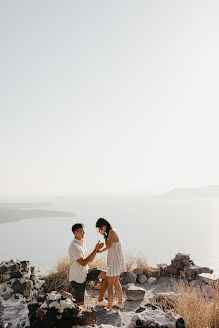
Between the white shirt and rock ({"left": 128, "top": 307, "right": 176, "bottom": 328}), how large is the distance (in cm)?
163

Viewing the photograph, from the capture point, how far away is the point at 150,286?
8.97 m

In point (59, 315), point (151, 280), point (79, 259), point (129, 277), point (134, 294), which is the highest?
point (79, 259)

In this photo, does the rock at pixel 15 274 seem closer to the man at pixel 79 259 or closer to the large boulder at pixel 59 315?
the man at pixel 79 259

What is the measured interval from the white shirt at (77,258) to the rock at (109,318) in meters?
0.68

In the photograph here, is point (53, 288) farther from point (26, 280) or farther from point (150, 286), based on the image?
point (150, 286)

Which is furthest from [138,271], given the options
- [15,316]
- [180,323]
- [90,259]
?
[180,323]

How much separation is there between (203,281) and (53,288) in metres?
4.28

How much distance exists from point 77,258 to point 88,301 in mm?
2373

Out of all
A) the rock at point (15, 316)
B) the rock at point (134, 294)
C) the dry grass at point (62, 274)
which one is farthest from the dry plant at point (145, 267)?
the rock at point (15, 316)

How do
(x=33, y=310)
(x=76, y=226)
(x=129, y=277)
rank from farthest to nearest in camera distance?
(x=129, y=277) < (x=76, y=226) < (x=33, y=310)

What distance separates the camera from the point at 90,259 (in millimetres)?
5559

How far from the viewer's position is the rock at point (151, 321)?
416cm

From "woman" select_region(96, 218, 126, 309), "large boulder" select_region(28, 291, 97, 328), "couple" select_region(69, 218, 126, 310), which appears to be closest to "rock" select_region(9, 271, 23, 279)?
"couple" select_region(69, 218, 126, 310)

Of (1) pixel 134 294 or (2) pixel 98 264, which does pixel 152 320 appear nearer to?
(1) pixel 134 294
